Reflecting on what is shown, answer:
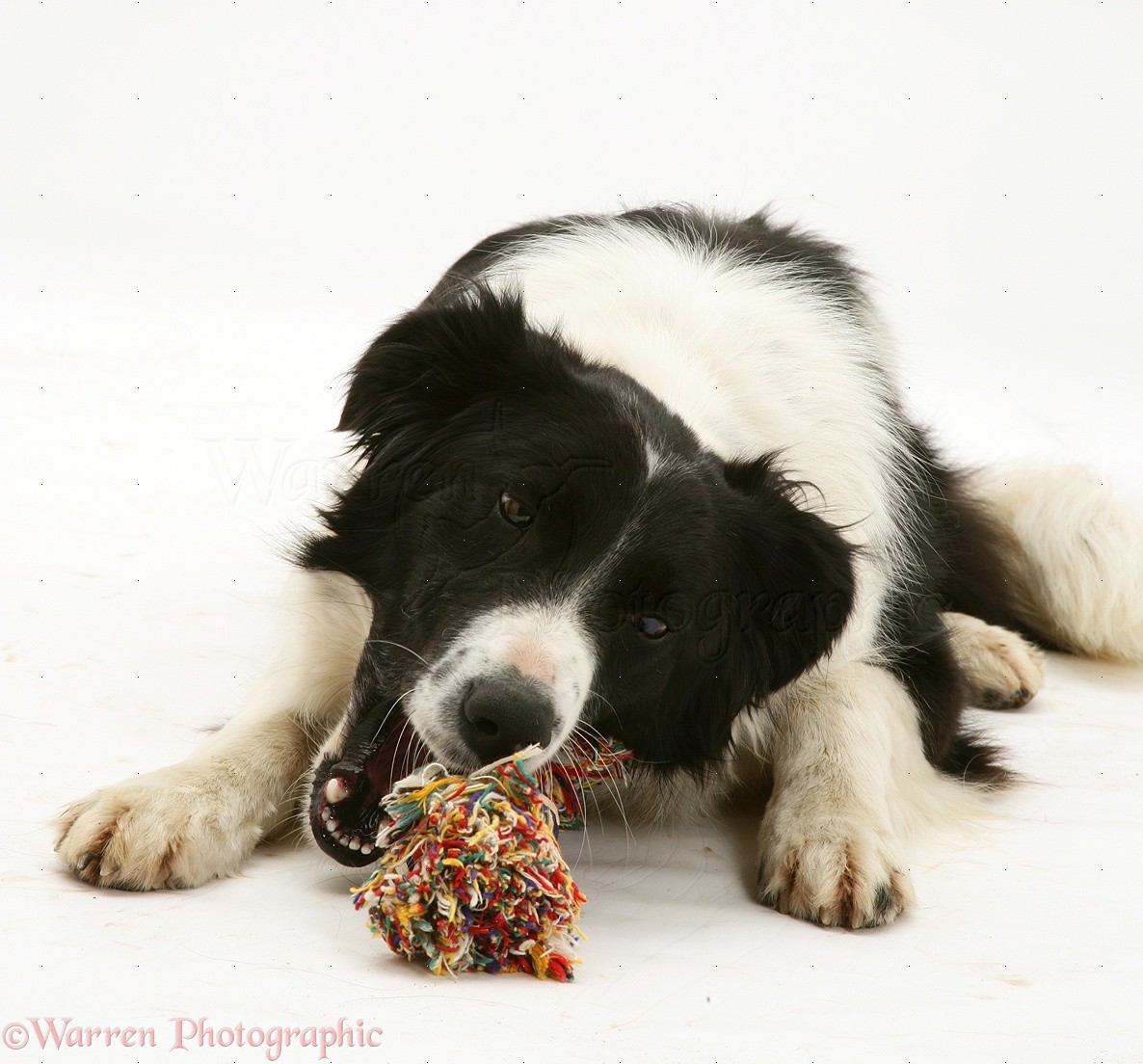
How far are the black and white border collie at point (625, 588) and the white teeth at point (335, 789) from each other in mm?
11

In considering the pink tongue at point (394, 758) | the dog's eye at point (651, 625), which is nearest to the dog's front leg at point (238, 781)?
the pink tongue at point (394, 758)

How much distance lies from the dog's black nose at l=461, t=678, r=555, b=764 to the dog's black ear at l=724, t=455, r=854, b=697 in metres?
0.75

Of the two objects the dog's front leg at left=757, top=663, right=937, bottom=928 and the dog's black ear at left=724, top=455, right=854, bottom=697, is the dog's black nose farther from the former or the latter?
the dog's front leg at left=757, top=663, right=937, bottom=928

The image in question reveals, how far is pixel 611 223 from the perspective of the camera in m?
4.45

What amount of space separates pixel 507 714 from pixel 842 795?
3.82 ft

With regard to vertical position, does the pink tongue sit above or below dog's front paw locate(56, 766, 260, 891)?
above

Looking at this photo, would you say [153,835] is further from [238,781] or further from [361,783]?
[361,783]

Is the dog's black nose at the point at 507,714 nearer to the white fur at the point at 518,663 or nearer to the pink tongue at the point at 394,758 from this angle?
the white fur at the point at 518,663

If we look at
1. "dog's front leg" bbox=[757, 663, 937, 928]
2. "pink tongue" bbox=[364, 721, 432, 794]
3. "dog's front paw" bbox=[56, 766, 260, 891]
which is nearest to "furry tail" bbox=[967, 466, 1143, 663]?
"dog's front leg" bbox=[757, 663, 937, 928]

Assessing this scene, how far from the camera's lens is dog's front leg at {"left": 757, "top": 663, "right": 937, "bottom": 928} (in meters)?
3.14

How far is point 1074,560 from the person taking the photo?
225 inches

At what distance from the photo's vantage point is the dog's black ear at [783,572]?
10.8 ft

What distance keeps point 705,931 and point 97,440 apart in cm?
471

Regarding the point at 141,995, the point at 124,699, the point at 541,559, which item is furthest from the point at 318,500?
the point at 141,995
